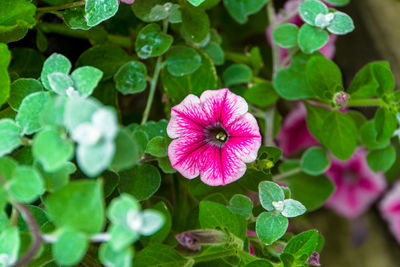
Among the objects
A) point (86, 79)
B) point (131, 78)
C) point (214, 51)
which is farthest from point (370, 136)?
point (86, 79)

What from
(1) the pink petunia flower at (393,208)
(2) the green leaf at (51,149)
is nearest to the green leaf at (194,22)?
(2) the green leaf at (51,149)

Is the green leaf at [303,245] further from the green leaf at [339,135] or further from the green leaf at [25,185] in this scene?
the green leaf at [25,185]

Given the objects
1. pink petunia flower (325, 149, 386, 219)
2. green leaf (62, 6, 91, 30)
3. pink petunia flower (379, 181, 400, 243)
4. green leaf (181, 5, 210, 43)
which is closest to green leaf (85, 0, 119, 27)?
green leaf (62, 6, 91, 30)

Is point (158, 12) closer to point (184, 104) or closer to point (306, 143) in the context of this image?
point (184, 104)

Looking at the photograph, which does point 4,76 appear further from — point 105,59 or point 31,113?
point 105,59

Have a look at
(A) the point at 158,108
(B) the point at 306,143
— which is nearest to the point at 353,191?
(B) the point at 306,143
